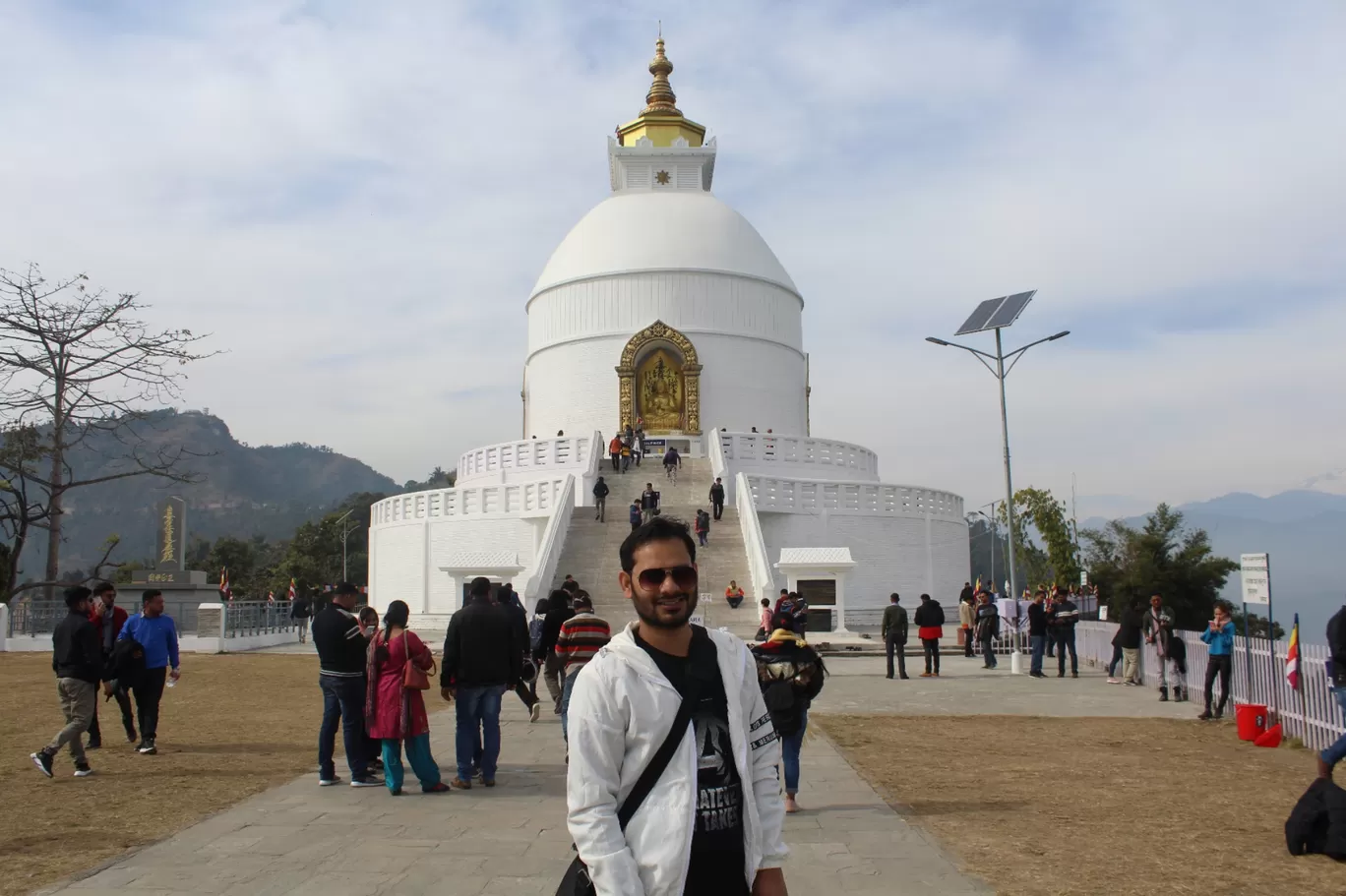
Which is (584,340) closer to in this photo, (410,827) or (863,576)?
(863,576)

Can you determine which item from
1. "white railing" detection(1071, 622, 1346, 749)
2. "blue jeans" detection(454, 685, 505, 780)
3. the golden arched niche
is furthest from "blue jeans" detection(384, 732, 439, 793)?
the golden arched niche

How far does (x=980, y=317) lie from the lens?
23.9 metres

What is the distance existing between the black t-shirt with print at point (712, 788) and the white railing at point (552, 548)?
17.7m

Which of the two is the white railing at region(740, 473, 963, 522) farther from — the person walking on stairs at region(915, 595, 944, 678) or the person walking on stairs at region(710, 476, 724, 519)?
the person walking on stairs at region(915, 595, 944, 678)

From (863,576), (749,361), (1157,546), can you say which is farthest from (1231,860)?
(1157,546)

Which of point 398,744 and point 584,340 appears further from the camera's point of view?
point 584,340

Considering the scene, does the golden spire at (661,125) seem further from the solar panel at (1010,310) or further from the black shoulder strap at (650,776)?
the black shoulder strap at (650,776)

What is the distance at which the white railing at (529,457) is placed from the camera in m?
27.2

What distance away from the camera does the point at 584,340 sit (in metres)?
33.3

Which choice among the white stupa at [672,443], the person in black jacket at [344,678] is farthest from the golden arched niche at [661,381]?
the person in black jacket at [344,678]

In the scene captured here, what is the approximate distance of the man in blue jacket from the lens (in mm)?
9320

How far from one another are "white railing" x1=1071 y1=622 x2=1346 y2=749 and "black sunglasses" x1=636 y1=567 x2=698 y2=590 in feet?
25.7

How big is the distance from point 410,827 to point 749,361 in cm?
2744

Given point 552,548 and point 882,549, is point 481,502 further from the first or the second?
point 882,549
